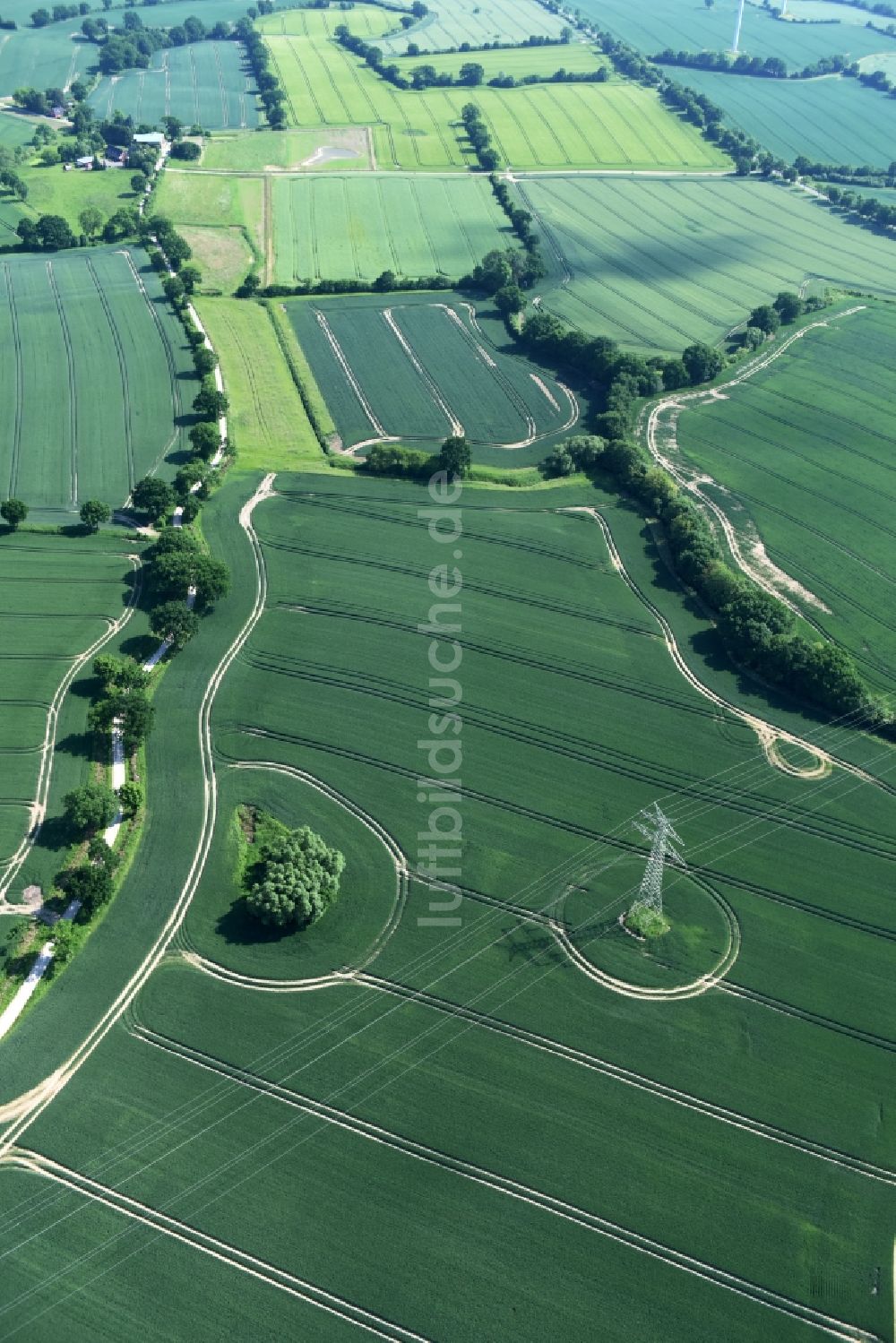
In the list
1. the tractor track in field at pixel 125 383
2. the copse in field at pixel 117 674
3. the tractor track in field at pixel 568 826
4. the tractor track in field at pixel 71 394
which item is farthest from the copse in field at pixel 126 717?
the tractor track in field at pixel 125 383

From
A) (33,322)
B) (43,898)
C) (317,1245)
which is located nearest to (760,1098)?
(317,1245)

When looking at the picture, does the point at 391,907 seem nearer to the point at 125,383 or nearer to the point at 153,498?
the point at 153,498

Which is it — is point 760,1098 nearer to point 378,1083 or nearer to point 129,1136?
point 378,1083

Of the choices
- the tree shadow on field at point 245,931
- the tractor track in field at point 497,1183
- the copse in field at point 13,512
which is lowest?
the tractor track in field at point 497,1183

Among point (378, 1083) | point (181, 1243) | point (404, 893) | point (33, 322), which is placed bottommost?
point (181, 1243)

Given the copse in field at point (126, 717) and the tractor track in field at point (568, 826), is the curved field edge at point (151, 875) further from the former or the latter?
the tractor track in field at point (568, 826)

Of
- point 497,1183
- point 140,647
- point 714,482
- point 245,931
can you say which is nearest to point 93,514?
point 140,647
